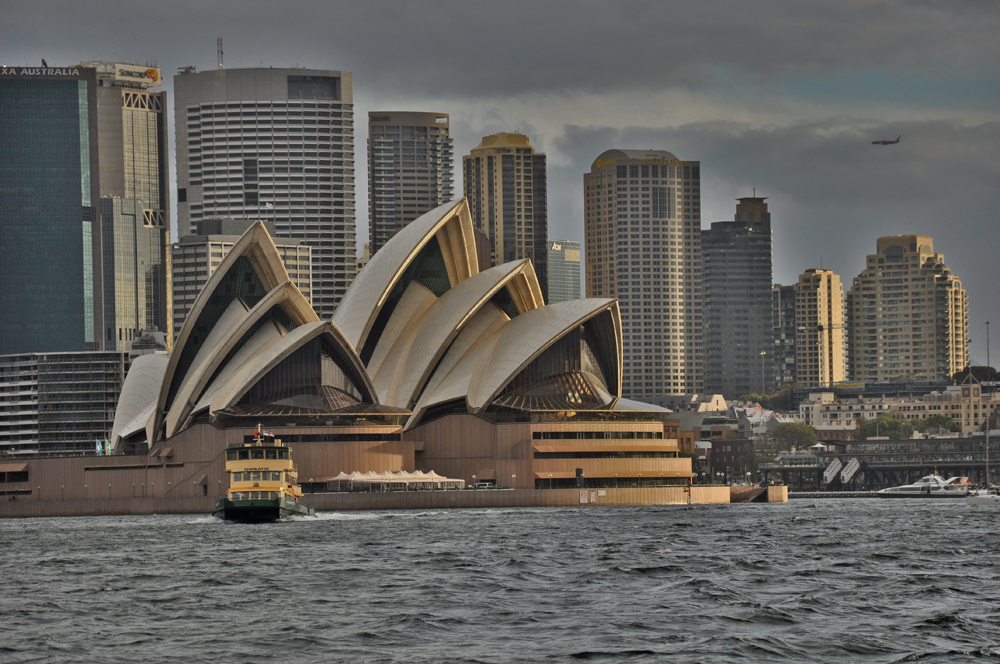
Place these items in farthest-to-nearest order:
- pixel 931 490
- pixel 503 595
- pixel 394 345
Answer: pixel 931 490, pixel 394 345, pixel 503 595

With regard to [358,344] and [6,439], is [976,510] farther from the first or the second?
[6,439]

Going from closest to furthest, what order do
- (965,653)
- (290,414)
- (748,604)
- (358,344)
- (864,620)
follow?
(965,653) < (864,620) < (748,604) < (290,414) < (358,344)

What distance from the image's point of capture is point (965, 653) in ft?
116

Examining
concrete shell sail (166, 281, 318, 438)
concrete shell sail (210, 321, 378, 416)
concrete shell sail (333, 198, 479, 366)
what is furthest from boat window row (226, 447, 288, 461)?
concrete shell sail (333, 198, 479, 366)

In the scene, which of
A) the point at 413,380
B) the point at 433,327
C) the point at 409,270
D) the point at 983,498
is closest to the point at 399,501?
the point at 413,380

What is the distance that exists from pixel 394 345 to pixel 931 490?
6602 centimetres

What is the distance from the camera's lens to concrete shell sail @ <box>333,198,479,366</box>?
124 m

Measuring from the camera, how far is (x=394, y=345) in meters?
127

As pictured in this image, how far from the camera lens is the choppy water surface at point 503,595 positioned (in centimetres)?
3700

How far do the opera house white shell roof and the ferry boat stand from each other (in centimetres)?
2379

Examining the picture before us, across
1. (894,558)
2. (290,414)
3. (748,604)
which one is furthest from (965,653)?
(290,414)

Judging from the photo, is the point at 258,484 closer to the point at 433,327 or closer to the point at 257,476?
the point at 257,476

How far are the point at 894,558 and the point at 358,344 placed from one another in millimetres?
69018

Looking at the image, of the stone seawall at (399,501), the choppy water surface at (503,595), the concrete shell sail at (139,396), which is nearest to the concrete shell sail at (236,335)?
the concrete shell sail at (139,396)
